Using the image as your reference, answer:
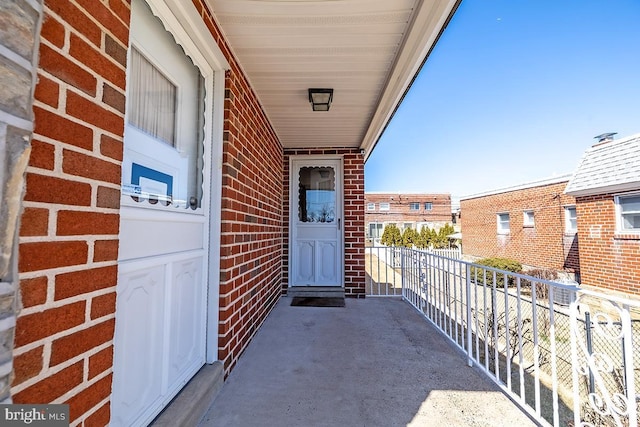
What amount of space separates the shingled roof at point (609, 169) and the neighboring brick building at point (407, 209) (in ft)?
44.8

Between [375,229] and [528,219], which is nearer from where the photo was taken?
[528,219]

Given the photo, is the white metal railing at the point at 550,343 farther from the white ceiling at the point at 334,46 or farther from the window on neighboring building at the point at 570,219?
the window on neighboring building at the point at 570,219

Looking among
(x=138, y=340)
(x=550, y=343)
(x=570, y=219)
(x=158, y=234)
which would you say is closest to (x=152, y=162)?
(x=158, y=234)

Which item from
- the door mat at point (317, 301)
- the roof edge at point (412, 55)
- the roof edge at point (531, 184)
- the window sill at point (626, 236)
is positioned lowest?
the door mat at point (317, 301)

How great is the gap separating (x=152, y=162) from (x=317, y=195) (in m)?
3.45

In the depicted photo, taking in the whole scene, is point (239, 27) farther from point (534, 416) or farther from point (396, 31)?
point (534, 416)

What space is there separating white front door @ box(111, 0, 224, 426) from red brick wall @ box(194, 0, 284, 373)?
12 cm

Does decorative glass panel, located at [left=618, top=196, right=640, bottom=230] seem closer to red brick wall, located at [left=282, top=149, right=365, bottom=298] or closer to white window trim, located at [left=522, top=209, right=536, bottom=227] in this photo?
white window trim, located at [left=522, top=209, right=536, bottom=227]

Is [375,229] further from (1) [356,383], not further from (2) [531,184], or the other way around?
(1) [356,383]

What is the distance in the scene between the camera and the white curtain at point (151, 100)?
4.24 ft

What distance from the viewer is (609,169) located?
7.19 m

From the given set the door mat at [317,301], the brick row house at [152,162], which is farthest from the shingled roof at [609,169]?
the door mat at [317,301]

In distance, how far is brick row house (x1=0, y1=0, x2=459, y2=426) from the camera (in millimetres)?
687

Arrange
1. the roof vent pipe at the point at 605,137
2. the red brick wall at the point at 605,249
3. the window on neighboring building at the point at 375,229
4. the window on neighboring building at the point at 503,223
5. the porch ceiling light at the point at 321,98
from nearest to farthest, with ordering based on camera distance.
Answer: the porch ceiling light at the point at 321,98 → the red brick wall at the point at 605,249 → the roof vent pipe at the point at 605,137 → the window on neighboring building at the point at 503,223 → the window on neighboring building at the point at 375,229
